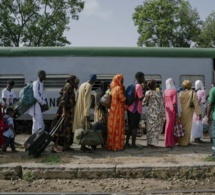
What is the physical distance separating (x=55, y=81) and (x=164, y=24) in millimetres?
25559

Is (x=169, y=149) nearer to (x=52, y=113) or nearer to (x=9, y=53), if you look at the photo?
(x=52, y=113)

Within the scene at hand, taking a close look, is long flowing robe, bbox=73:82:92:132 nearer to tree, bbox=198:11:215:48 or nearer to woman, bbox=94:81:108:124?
woman, bbox=94:81:108:124

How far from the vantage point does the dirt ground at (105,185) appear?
5.29 m

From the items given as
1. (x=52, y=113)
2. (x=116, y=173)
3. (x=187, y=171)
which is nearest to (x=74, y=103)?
(x=116, y=173)

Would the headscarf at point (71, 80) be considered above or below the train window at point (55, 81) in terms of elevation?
below

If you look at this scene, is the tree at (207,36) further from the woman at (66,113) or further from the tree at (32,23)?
the woman at (66,113)

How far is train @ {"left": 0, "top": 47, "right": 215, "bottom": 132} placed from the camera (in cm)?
1114

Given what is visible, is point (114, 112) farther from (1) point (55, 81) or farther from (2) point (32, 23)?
(2) point (32, 23)

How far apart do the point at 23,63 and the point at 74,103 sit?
4.35 meters

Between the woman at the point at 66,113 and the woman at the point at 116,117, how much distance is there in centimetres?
80

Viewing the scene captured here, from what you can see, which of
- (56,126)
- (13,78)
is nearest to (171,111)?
(56,126)

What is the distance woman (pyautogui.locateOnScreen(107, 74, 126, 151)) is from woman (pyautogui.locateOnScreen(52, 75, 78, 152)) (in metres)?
0.80

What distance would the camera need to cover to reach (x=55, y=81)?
11219 millimetres

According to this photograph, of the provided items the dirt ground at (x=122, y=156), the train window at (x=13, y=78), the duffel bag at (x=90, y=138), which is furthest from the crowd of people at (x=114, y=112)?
the train window at (x=13, y=78)
